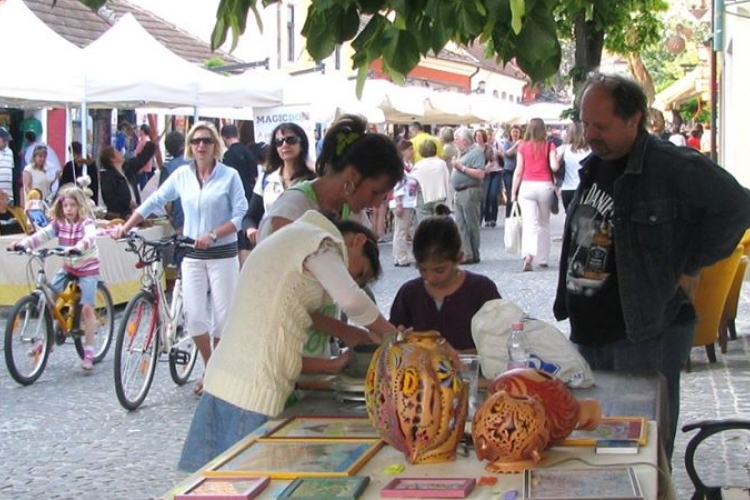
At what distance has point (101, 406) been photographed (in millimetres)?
8602

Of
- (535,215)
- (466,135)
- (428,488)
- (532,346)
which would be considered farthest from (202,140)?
(466,135)

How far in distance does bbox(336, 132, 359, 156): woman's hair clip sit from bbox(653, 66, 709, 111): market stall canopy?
27.8m

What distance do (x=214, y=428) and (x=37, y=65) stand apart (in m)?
10.3

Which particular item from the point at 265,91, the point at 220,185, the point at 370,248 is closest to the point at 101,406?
the point at 220,185

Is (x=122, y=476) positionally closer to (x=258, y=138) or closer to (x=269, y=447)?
(x=269, y=447)

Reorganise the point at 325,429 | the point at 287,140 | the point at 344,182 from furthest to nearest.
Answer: the point at 287,140 → the point at 344,182 → the point at 325,429

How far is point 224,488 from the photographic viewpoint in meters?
2.90

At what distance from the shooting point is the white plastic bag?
13.3 ft

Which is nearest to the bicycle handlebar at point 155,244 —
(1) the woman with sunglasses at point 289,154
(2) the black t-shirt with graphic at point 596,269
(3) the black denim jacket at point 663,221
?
(1) the woman with sunglasses at point 289,154

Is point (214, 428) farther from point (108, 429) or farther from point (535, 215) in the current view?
point (535, 215)

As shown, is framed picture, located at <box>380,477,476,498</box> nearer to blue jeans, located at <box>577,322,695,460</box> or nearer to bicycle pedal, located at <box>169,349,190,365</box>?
blue jeans, located at <box>577,322,695,460</box>

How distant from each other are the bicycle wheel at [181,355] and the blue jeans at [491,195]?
16.8 metres

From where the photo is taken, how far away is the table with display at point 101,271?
12.5m

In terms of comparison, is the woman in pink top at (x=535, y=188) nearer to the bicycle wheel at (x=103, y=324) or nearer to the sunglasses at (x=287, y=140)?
the bicycle wheel at (x=103, y=324)
